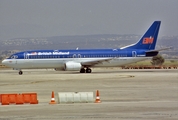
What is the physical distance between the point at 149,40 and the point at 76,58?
40.5 ft

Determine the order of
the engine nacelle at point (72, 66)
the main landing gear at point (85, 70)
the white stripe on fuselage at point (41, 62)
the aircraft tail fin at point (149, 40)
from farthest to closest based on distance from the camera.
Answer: the aircraft tail fin at point (149, 40) < the main landing gear at point (85, 70) < the white stripe on fuselage at point (41, 62) < the engine nacelle at point (72, 66)

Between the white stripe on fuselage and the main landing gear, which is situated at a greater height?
the white stripe on fuselage

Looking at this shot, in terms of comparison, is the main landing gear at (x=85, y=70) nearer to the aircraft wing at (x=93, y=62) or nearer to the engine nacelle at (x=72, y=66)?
the aircraft wing at (x=93, y=62)

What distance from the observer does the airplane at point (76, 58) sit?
67562 millimetres

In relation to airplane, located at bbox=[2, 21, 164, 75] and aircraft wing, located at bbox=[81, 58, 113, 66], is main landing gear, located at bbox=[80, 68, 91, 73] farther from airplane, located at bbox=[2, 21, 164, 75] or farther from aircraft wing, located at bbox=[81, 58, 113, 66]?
aircraft wing, located at bbox=[81, 58, 113, 66]

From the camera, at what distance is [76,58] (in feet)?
226

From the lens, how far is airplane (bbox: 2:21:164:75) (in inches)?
2660

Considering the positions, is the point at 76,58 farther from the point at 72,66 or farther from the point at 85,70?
the point at 85,70

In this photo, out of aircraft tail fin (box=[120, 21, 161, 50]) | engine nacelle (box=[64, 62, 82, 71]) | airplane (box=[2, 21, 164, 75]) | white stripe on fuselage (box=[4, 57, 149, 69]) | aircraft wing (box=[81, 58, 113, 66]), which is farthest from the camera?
aircraft tail fin (box=[120, 21, 161, 50])

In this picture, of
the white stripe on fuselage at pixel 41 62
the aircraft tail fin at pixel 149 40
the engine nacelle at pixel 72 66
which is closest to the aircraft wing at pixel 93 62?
the white stripe on fuselage at pixel 41 62

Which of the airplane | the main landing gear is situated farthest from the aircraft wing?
the main landing gear

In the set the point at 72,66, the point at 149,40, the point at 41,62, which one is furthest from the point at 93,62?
the point at 149,40

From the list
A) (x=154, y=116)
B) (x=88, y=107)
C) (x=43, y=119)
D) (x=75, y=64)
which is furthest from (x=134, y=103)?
(x=75, y=64)

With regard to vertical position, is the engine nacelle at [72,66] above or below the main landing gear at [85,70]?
above
